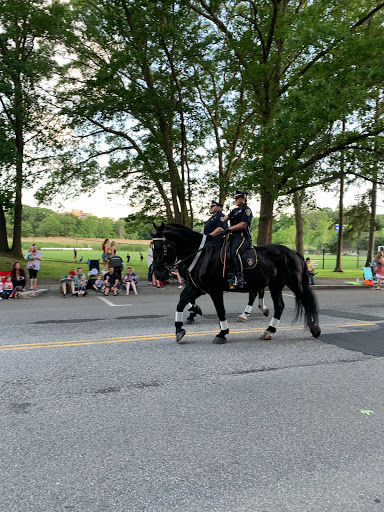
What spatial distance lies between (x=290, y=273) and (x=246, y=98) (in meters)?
19.0

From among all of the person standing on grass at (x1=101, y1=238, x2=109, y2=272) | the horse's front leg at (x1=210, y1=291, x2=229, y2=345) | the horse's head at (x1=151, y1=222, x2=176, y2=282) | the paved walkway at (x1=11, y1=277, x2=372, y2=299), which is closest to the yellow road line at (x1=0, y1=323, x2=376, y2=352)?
the horse's front leg at (x1=210, y1=291, x2=229, y2=345)

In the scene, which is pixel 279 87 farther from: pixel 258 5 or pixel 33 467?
pixel 33 467

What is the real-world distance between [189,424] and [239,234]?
4.29 metres

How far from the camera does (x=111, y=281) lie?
15.8m

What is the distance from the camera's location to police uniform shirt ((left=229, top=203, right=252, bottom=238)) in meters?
7.24

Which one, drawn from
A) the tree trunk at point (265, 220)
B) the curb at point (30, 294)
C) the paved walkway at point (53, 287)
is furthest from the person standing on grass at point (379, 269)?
the curb at point (30, 294)

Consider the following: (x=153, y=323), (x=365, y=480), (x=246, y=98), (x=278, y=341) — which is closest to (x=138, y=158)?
(x=246, y=98)

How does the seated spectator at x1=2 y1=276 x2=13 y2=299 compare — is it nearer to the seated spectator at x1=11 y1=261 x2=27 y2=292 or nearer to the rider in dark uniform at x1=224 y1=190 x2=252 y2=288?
the seated spectator at x1=11 y1=261 x2=27 y2=292

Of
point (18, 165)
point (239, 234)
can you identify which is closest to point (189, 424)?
point (239, 234)

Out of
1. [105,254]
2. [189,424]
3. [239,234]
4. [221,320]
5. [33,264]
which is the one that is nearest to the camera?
[189,424]

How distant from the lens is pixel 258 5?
63.6 ft

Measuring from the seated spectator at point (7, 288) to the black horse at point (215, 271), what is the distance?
899cm

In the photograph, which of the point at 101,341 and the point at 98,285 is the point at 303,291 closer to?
the point at 101,341

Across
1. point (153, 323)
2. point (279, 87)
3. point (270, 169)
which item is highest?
point (279, 87)
